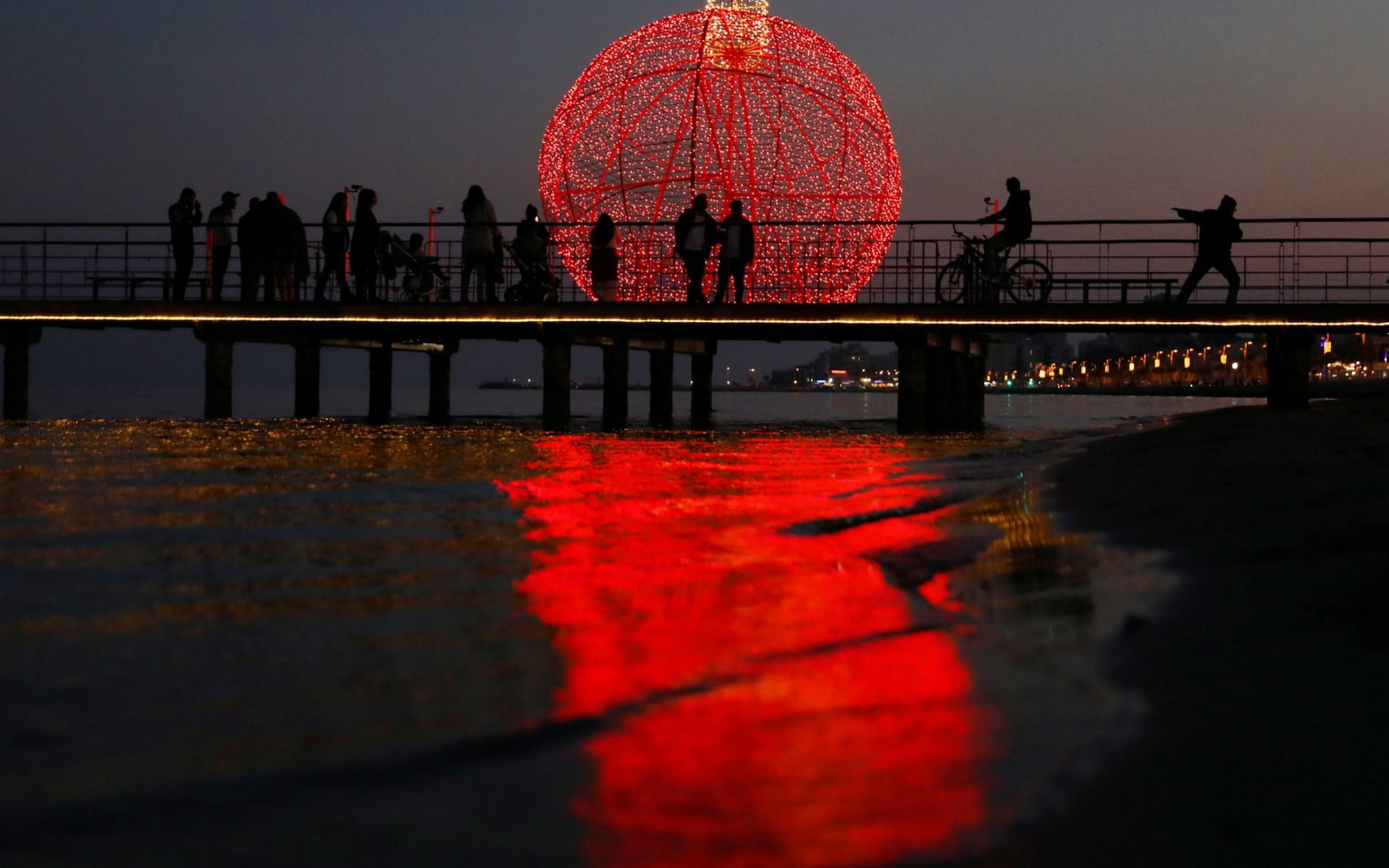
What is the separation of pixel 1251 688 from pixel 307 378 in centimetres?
2179

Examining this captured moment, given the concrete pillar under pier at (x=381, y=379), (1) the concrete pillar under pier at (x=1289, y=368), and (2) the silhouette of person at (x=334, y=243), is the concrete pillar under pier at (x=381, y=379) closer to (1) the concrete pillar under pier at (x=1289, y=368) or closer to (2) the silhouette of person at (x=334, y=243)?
(2) the silhouette of person at (x=334, y=243)

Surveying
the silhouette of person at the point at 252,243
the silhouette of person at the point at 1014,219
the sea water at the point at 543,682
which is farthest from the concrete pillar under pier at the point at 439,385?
the sea water at the point at 543,682

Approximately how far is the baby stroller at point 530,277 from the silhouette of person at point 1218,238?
8.55 metres

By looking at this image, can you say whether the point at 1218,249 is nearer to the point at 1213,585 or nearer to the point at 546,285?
the point at 546,285

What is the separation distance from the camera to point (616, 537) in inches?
203

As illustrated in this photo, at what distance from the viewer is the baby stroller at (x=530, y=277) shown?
1927 cm

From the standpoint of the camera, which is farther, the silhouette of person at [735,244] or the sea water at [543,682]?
the silhouette of person at [735,244]

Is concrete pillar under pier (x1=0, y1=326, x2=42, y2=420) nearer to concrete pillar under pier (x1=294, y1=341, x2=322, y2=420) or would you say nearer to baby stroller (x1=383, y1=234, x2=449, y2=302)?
concrete pillar under pier (x1=294, y1=341, x2=322, y2=420)

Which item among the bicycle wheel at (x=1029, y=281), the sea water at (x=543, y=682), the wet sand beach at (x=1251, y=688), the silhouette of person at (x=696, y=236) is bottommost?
the sea water at (x=543, y=682)

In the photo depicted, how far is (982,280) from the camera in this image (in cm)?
1819

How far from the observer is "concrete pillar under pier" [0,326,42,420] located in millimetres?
20766

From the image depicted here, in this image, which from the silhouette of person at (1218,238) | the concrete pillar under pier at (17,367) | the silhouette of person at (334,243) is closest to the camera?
the silhouette of person at (1218,238)

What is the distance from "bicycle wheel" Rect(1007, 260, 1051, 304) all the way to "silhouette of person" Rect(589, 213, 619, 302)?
17.2 feet

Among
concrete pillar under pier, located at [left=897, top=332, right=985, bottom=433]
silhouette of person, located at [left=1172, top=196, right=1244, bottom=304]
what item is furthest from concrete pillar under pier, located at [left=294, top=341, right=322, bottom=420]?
silhouette of person, located at [left=1172, top=196, right=1244, bottom=304]
